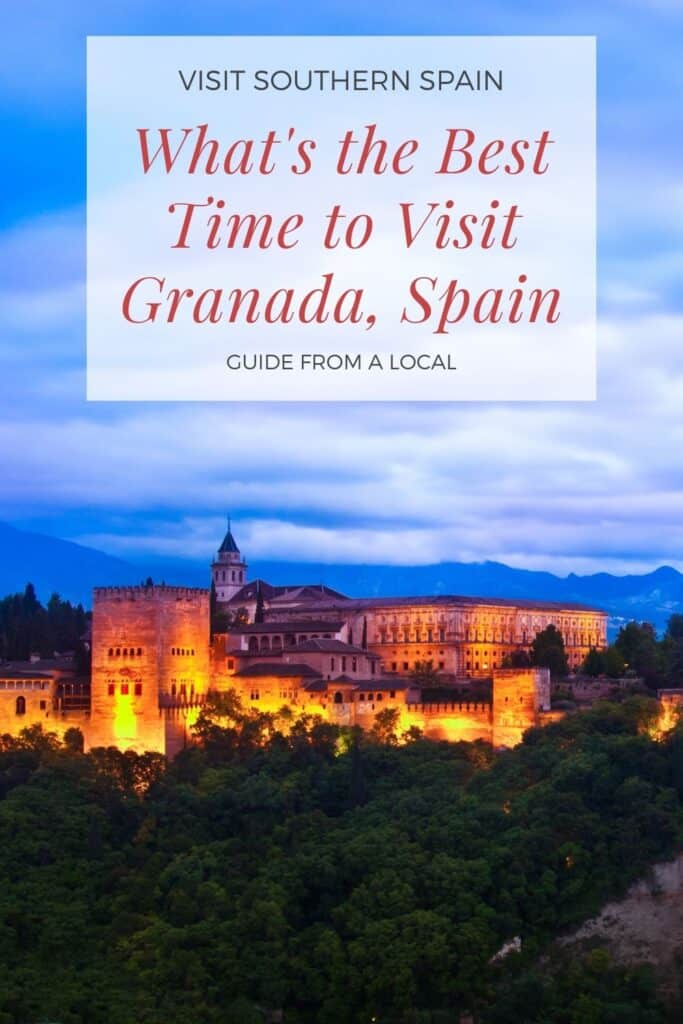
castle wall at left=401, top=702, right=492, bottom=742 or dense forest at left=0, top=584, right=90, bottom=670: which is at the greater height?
dense forest at left=0, top=584, right=90, bottom=670

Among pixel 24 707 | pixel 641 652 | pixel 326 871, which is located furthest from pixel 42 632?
pixel 326 871

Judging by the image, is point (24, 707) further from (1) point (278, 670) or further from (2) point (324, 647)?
(2) point (324, 647)

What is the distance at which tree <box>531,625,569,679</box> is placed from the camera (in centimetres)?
7494

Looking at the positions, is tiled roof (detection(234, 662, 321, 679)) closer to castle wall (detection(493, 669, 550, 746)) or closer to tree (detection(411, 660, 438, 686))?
tree (detection(411, 660, 438, 686))

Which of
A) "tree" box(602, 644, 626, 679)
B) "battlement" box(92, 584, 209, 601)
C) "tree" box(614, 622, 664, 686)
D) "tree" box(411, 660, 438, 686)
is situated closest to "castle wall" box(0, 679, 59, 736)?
"battlement" box(92, 584, 209, 601)

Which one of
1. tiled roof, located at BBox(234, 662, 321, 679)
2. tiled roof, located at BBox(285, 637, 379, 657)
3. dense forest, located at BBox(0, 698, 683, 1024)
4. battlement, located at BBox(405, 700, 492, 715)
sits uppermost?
tiled roof, located at BBox(285, 637, 379, 657)

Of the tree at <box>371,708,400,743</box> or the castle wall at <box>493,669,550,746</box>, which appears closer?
the tree at <box>371,708,400,743</box>

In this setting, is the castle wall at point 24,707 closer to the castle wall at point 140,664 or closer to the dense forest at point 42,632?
the castle wall at point 140,664

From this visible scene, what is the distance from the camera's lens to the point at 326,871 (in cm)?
5312

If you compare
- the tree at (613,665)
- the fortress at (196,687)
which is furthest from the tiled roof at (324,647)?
the tree at (613,665)

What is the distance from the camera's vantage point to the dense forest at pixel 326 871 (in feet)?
160

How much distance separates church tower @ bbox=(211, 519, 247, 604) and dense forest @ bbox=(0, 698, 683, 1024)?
53.2 meters

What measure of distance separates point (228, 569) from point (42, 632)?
40.3 metres

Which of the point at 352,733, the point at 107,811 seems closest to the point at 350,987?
the point at 107,811
